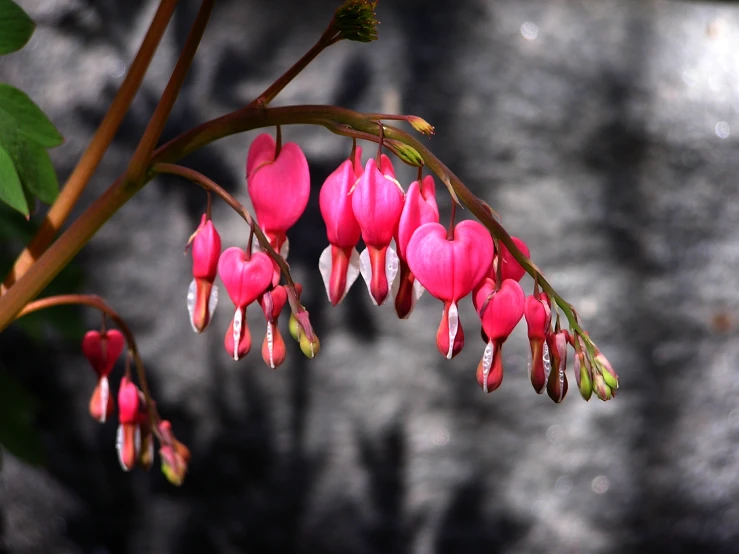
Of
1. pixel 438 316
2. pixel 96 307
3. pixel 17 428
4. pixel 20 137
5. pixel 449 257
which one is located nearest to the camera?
pixel 449 257

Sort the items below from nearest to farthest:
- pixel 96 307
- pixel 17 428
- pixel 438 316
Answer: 1. pixel 96 307
2. pixel 17 428
3. pixel 438 316

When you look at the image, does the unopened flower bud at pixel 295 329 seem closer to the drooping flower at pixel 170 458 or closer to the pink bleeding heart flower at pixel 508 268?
the pink bleeding heart flower at pixel 508 268

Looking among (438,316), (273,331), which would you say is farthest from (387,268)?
(438,316)

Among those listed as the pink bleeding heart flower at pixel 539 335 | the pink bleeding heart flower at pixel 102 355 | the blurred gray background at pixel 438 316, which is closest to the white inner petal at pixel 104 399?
the pink bleeding heart flower at pixel 102 355

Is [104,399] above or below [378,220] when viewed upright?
below

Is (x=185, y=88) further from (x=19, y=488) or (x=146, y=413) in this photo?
(x=19, y=488)

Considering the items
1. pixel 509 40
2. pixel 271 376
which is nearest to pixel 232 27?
pixel 509 40

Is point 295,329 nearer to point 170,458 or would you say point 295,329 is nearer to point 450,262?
point 450,262
